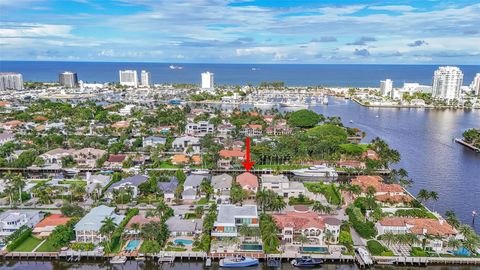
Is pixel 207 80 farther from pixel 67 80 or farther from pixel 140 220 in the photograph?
pixel 140 220

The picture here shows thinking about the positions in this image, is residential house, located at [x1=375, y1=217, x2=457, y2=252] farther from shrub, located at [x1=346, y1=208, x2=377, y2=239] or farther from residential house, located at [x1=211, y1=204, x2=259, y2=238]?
residential house, located at [x1=211, y1=204, x2=259, y2=238]

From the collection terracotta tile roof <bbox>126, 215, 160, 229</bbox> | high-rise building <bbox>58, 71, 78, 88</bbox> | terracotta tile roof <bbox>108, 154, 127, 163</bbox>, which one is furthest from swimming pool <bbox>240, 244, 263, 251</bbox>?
high-rise building <bbox>58, 71, 78, 88</bbox>

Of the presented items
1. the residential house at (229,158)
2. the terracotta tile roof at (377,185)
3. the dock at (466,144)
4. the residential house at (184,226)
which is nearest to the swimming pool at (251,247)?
the residential house at (184,226)

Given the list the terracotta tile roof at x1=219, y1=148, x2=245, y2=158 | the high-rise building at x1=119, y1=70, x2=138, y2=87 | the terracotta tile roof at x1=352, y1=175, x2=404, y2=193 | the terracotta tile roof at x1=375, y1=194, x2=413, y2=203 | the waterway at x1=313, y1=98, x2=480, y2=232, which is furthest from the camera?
the high-rise building at x1=119, y1=70, x2=138, y2=87

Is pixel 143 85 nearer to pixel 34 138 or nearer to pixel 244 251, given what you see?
pixel 34 138

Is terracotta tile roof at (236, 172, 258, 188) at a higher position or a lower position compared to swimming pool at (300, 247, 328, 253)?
higher

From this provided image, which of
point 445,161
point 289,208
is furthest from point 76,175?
point 445,161
